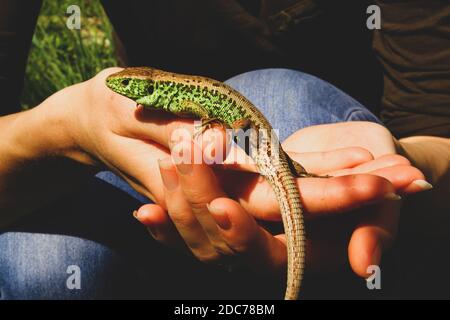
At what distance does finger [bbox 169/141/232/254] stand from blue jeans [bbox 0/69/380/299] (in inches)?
23.7

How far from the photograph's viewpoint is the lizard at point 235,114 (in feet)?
4.57

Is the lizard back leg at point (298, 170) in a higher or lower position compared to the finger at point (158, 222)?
higher

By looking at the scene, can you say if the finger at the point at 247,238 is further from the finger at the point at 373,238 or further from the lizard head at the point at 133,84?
the lizard head at the point at 133,84

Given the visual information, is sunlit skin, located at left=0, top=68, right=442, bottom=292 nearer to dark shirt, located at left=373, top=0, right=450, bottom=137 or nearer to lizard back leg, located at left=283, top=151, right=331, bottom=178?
lizard back leg, located at left=283, top=151, right=331, bottom=178

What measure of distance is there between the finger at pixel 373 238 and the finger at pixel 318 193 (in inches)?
3.5

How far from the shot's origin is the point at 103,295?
6.71 feet

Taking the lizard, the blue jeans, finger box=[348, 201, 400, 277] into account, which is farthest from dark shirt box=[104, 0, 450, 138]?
finger box=[348, 201, 400, 277]

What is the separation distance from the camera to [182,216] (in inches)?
58.3

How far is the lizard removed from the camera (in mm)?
1393

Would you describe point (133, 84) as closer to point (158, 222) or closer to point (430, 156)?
point (158, 222)

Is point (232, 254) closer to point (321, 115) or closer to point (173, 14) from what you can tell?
point (321, 115)

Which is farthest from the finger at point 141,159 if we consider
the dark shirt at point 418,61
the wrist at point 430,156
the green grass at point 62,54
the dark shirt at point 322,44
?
the green grass at point 62,54

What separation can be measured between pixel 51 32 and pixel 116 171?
231 cm

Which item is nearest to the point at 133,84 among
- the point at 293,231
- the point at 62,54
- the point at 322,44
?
the point at 293,231
